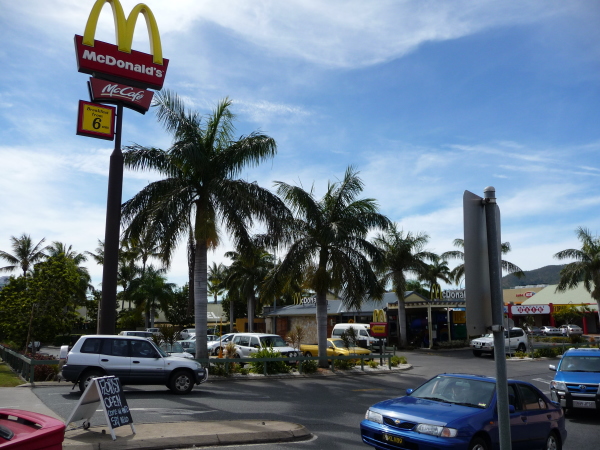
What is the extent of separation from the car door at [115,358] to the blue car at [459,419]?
31.6 ft

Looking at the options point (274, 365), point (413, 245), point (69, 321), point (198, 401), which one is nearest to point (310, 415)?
point (198, 401)

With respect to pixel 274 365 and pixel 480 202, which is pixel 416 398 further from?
pixel 274 365

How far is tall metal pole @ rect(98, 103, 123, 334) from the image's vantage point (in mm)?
16578

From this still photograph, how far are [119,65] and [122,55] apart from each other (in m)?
0.35

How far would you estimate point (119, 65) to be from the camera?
18.6 m

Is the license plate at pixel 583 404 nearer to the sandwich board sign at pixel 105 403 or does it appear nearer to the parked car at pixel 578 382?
the parked car at pixel 578 382

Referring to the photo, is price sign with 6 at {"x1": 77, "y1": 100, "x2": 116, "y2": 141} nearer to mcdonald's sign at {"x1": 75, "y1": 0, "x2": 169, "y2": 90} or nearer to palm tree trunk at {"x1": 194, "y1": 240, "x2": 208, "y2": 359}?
mcdonald's sign at {"x1": 75, "y1": 0, "x2": 169, "y2": 90}

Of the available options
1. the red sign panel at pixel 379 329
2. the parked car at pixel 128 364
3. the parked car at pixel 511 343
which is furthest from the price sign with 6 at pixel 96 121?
the red sign panel at pixel 379 329

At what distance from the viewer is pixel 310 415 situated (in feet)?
42.4

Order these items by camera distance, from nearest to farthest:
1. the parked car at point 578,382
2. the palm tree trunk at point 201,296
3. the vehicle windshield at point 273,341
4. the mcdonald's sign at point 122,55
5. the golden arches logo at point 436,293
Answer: the parked car at point 578,382 → the mcdonald's sign at point 122,55 → the palm tree trunk at point 201,296 → the vehicle windshield at point 273,341 → the golden arches logo at point 436,293

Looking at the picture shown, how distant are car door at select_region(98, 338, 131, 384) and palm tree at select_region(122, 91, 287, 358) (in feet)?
18.2

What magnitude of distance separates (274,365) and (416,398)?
46.2 ft

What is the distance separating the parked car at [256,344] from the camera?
83.9ft

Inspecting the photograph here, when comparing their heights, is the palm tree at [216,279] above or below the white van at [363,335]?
above
